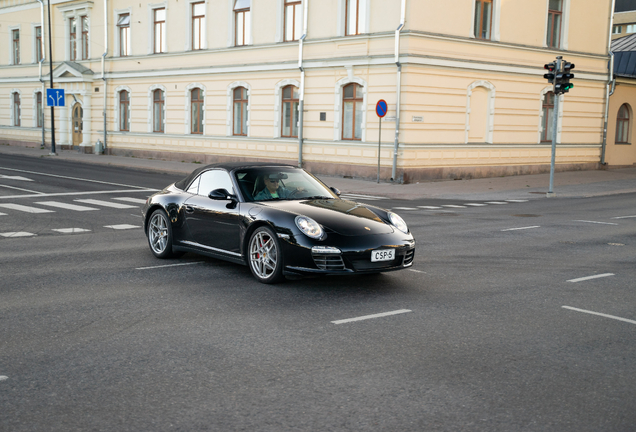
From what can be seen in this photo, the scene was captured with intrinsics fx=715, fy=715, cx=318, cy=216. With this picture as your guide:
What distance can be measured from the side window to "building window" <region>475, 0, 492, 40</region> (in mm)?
21241

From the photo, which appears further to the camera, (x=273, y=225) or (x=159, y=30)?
(x=159, y=30)

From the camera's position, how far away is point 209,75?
112 feet

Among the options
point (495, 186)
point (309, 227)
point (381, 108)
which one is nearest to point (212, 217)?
point (309, 227)

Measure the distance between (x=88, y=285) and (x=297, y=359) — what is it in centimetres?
372

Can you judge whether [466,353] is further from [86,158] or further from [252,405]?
[86,158]

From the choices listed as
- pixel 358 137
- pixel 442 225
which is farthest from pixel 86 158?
pixel 442 225

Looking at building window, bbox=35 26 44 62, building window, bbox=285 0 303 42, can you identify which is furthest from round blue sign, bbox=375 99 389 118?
building window, bbox=35 26 44 62

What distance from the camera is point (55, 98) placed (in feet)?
127

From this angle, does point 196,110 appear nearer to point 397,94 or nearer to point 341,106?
point 341,106

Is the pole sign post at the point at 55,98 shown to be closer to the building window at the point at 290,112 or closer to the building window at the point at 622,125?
the building window at the point at 290,112

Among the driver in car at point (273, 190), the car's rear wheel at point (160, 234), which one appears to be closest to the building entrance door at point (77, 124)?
the car's rear wheel at point (160, 234)

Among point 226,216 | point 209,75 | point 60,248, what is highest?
point 209,75

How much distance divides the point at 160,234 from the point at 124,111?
31801 millimetres

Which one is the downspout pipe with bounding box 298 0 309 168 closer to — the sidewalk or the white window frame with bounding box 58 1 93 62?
the sidewalk
